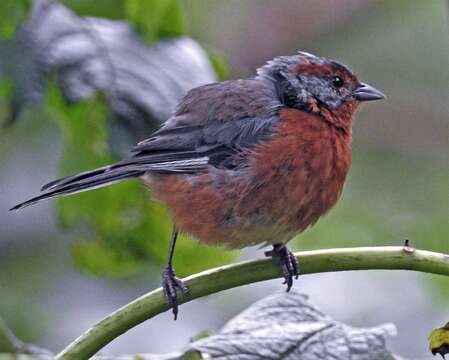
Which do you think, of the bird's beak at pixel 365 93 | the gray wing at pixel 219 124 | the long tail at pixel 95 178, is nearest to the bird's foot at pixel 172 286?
the long tail at pixel 95 178

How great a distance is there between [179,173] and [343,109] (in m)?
0.82

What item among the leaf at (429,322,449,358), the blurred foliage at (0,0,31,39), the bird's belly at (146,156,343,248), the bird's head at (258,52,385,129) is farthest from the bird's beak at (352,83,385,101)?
the leaf at (429,322,449,358)

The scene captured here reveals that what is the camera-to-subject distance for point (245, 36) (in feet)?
21.7

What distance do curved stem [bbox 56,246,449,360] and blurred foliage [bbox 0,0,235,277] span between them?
3.02 ft

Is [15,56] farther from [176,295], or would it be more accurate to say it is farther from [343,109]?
[343,109]

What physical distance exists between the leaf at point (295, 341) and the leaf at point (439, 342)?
1.04 ft

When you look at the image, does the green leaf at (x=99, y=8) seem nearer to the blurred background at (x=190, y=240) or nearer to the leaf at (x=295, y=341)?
the blurred background at (x=190, y=240)

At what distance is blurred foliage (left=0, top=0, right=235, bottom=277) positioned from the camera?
10.7ft

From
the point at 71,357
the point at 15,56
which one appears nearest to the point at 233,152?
the point at 15,56

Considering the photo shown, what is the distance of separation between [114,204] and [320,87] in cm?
115

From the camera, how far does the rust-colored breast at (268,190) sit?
3447 millimetres

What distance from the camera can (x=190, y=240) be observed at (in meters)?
3.62

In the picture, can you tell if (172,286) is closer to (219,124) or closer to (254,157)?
(254,157)

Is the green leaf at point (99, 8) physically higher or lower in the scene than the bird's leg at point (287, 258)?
higher
